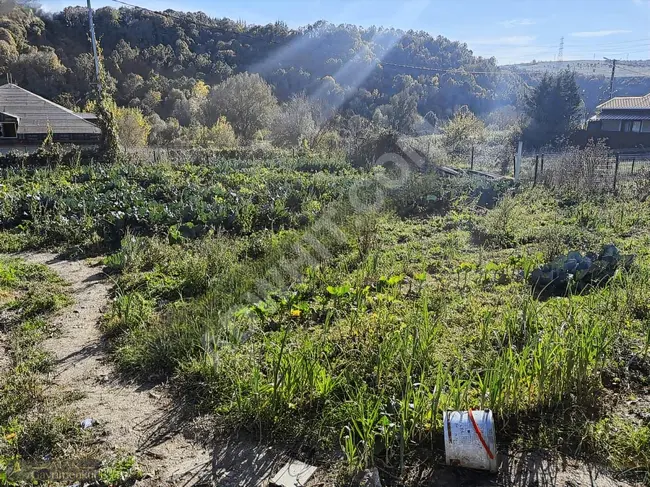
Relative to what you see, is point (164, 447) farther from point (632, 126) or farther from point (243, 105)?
point (243, 105)

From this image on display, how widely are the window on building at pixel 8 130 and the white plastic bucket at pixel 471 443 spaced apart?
27.3 m

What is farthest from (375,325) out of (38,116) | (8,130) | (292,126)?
(292,126)

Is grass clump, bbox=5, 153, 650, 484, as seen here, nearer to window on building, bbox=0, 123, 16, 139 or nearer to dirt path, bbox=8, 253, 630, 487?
dirt path, bbox=8, 253, 630, 487

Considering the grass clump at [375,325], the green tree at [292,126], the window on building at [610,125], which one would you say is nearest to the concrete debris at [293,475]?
Result: the grass clump at [375,325]

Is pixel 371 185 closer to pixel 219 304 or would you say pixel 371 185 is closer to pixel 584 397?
pixel 219 304

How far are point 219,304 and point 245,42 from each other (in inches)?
2213

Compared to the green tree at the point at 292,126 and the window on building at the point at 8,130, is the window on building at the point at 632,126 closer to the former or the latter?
the green tree at the point at 292,126

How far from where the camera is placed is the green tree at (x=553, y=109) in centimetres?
3378

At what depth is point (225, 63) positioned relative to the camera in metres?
53.1

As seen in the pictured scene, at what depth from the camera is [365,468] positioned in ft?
8.79

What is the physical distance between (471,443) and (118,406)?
8.05 feet

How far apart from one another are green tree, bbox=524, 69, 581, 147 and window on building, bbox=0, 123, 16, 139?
1212 inches

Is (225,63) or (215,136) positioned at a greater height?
(225,63)

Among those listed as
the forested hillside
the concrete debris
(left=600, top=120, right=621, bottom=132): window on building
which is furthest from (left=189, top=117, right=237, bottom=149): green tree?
the concrete debris
